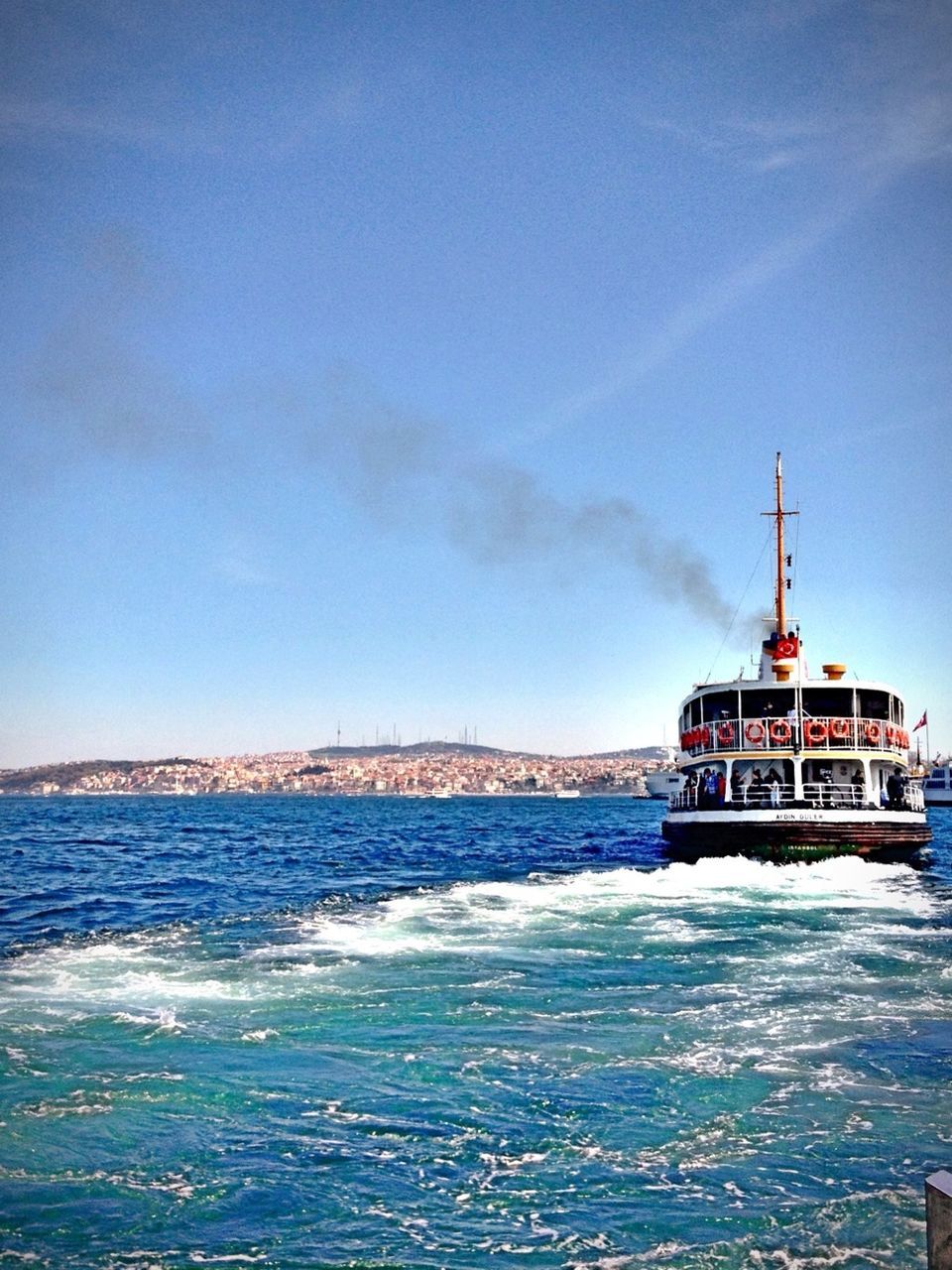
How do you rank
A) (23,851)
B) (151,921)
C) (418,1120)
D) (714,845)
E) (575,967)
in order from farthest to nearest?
(23,851), (714,845), (151,921), (575,967), (418,1120)

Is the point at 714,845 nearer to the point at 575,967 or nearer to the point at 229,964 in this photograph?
the point at 575,967

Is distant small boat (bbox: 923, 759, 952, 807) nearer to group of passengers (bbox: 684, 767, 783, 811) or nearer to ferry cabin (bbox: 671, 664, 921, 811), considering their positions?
ferry cabin (bbox: 671, 664, 921, 811)

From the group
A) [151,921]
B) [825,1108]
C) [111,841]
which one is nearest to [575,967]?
[825,1108]

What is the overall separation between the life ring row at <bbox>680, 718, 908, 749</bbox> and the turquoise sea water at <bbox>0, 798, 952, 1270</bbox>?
1331 centimetres

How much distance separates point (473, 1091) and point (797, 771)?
25.7 m

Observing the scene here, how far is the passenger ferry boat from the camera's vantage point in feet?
102

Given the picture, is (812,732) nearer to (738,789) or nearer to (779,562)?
(738,789)

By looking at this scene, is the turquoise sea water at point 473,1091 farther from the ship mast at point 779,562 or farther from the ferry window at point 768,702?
the ship mast at point 779,562

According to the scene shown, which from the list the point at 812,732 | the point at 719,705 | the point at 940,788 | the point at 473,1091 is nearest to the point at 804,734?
the point at 812,732

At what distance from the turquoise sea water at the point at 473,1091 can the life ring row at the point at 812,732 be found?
1331cm

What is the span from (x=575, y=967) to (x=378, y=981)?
10.3ft

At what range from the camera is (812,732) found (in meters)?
33.2

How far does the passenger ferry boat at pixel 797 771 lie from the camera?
30938 millimetres

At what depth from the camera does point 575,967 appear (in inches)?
595
